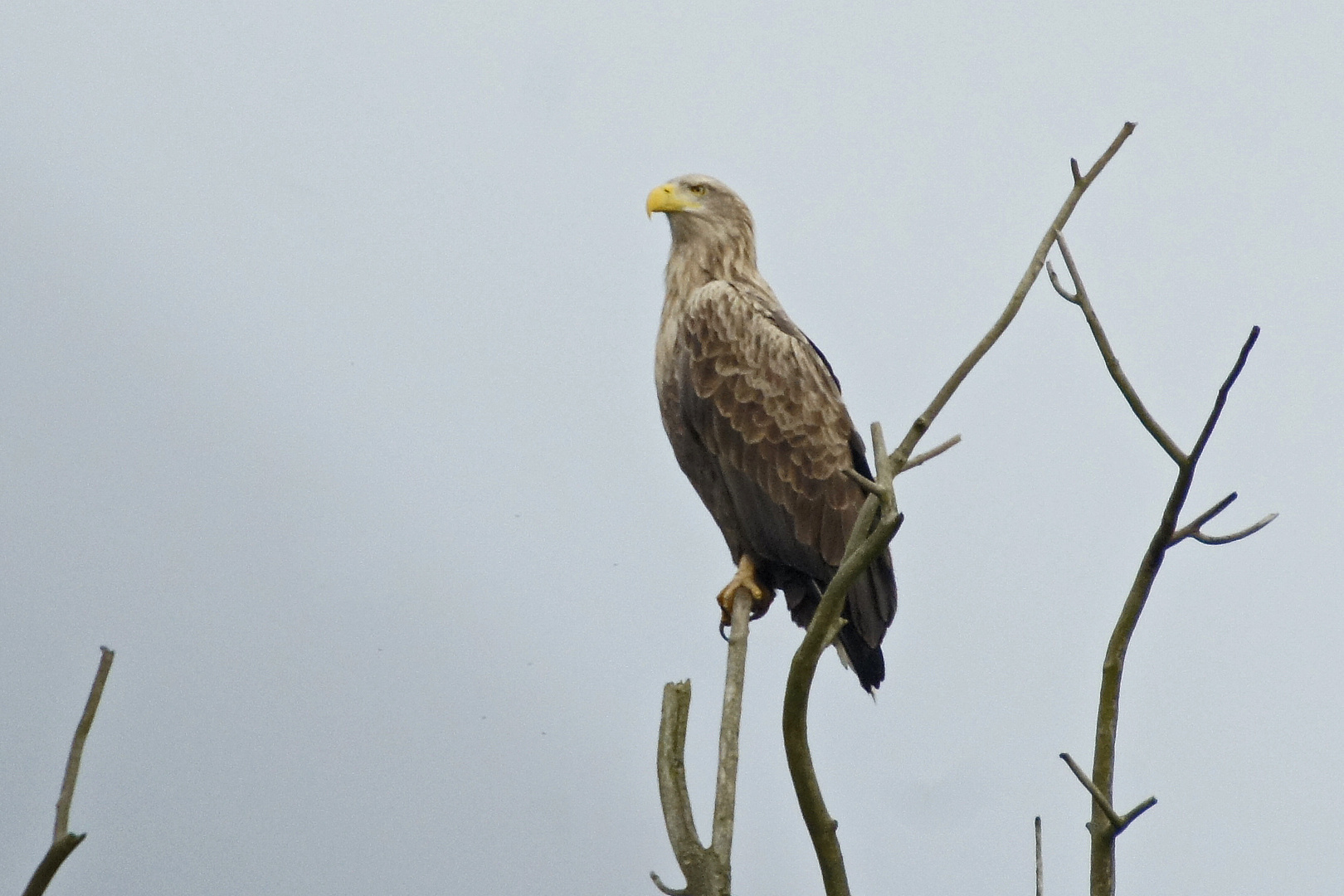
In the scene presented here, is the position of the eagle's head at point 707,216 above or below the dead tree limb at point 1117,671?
above

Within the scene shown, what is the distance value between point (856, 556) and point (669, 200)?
121 inches

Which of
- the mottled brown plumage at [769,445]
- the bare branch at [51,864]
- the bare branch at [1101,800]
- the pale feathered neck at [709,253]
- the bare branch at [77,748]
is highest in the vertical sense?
the pale feathered neck at [709,253]

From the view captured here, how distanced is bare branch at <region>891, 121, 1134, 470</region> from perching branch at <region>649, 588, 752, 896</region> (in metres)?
0.96

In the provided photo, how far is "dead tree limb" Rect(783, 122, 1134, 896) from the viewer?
2.04 metres

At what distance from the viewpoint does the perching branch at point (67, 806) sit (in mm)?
1436

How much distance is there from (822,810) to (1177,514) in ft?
2.42

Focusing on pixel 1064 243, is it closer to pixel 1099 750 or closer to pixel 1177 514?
pixel 1177 514

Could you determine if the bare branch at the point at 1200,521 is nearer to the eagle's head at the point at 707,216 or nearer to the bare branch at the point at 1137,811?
the bare branch at the point at 1137,811

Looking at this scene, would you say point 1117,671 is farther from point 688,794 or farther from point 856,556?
point 688,794

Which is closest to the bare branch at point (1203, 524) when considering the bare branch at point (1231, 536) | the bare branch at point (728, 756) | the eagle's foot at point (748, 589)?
the bare branch at point (1231, 536)

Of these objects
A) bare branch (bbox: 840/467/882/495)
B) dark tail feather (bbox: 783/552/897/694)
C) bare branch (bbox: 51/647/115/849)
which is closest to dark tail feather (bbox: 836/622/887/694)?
dark tail feather (bbox: 783/552/897/694)

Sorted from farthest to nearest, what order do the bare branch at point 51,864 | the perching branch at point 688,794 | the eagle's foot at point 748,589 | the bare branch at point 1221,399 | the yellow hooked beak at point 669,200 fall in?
the yellow hooked beak at point 669,200 → the eagle's foot at point 748,589 → the perching branch at point 688,794 → the bare branch at point 1221,399 → the bare branch at point 51,864

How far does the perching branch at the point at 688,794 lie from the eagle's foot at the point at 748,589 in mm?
1475

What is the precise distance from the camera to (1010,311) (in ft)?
6.95
